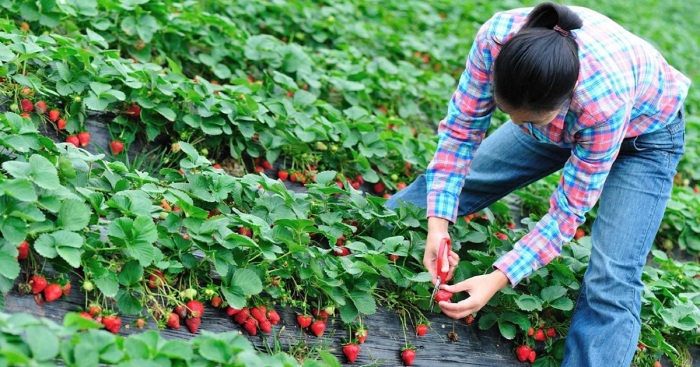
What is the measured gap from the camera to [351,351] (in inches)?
101

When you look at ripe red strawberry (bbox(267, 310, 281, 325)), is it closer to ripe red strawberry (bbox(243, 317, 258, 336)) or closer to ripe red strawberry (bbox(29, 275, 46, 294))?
ripe red strawberry (bbox(243, 317, 258, 336))

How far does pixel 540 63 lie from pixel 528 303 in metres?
0.98

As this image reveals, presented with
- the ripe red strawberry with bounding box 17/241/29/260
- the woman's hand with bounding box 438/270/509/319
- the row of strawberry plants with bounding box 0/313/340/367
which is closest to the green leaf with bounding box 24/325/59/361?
the row of strawberry plants with bounding box 0/313/340/367

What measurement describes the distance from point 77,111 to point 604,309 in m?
1.99

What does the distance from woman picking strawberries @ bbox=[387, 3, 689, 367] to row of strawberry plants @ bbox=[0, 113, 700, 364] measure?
0.18m

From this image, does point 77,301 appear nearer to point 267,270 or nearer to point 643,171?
point 267,270

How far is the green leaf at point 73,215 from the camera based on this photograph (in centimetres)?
224

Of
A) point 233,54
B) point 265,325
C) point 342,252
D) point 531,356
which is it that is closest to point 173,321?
point 265,325

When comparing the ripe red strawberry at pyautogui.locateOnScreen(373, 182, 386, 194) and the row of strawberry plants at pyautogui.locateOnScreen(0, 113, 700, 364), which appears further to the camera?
the ripe red strawberry at pyautogui.locateOnScreen(373, 182, 386, 194)

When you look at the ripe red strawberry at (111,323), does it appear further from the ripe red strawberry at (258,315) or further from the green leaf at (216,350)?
the ripe red strawberry at (258,315)

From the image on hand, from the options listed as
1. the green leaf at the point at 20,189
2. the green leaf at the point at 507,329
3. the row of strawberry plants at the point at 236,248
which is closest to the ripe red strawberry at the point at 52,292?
the row of strawberry plants at the point at 236,248

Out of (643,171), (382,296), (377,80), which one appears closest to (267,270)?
(382,296)

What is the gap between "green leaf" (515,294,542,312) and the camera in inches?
110

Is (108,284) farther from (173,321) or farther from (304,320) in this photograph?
(304,320)
